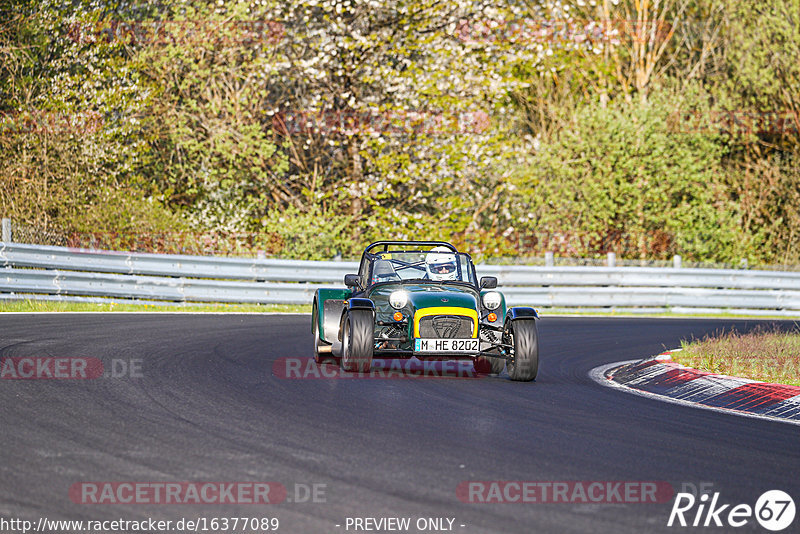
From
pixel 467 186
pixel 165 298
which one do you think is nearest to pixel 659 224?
pixel 467 186

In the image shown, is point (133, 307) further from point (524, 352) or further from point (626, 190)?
point (626, 190)

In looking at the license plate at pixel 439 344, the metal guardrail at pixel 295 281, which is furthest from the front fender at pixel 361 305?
the metal guardrail at pixel 295 281

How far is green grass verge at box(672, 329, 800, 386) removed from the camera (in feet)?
37.5

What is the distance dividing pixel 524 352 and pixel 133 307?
38.3 feet

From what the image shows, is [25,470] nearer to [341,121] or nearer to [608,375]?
[608,375]

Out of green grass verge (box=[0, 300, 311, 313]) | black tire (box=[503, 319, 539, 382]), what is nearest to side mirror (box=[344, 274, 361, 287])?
black tire (box=[503, 319, 539, 382])

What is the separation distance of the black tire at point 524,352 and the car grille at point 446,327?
496 millimetres

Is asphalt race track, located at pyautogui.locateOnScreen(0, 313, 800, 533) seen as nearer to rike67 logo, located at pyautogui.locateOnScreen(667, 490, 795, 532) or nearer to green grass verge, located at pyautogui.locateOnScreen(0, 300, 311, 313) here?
rike67 logo, located at pyautogui.locateOnScreen(667, 490, 795, 532)

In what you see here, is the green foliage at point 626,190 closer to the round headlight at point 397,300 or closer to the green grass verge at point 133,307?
the green grass verge at point 133,307

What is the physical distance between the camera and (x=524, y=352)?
11.2 metres

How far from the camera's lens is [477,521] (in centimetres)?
540

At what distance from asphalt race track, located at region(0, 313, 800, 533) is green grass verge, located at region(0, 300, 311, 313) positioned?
306 inches

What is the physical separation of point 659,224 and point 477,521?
28060 millimetres

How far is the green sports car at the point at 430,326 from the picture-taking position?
11234 millimetres
